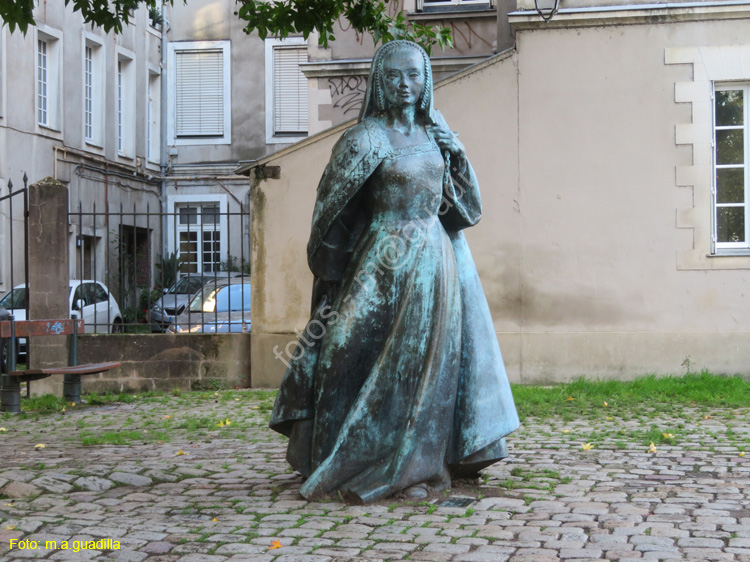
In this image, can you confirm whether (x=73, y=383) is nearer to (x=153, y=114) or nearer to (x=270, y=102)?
(x=270, y=102)

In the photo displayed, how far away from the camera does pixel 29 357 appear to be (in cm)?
1232

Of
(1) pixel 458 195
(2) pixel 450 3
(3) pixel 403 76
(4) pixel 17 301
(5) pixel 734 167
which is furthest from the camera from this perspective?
(4) pixel 17 301

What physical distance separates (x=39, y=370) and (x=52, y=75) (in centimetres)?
1490

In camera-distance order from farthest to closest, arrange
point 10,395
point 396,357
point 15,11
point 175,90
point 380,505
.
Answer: point 175,90 < point 10,395 < point 15,11 < point 396,357 < point 380,505

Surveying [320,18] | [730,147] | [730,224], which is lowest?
[730,224]

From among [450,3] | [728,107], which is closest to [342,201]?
[728,107]

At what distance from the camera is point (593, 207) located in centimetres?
1165

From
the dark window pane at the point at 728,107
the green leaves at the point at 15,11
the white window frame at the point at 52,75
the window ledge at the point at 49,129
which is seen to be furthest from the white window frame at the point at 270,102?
the green leaves at the point at 15,11

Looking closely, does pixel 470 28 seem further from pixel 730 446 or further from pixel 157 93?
pixel 157 93

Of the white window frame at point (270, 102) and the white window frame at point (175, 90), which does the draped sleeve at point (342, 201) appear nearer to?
the white window frame at point (270, 102)

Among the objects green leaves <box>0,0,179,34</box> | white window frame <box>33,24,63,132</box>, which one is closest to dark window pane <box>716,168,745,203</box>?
green leaves <box>0,0,179,34</box>

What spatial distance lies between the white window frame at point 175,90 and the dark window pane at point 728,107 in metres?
19.6

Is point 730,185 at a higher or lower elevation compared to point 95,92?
lower

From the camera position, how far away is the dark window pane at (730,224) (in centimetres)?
1161
